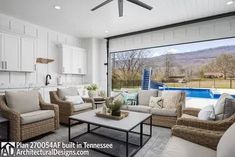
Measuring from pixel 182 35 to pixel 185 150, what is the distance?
378 centimetres

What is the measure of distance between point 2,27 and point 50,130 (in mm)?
3030

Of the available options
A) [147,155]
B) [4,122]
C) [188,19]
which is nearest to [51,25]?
[4,122]

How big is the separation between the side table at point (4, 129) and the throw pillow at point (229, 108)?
3.51 m

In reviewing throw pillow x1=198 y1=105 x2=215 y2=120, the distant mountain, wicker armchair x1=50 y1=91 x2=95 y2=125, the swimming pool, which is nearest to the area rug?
wicker armchair x1=50 y1=91 x2=95 y2=125

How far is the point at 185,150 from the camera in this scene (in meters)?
1.52

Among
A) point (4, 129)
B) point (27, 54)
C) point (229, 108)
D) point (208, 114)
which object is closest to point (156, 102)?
point (208, 114)

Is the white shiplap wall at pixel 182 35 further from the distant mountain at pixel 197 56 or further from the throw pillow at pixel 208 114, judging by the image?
the throw pillow at pixel 208 114

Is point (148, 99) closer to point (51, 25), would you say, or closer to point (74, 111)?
point (74, 111)

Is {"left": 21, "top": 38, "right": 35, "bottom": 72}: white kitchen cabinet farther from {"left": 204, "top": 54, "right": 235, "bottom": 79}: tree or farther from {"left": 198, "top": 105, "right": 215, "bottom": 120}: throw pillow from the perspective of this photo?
{"left": 204, "top": 54, "right": 235, "bottom": 79}: tree

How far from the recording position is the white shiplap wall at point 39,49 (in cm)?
396

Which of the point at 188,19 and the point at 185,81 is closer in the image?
the point at 188,19

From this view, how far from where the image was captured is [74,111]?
362cm

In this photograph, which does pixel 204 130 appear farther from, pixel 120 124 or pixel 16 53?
pixel 16 53

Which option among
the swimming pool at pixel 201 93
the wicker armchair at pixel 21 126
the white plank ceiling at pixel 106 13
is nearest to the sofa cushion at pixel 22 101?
the wicker armchair at pixel 21 126
